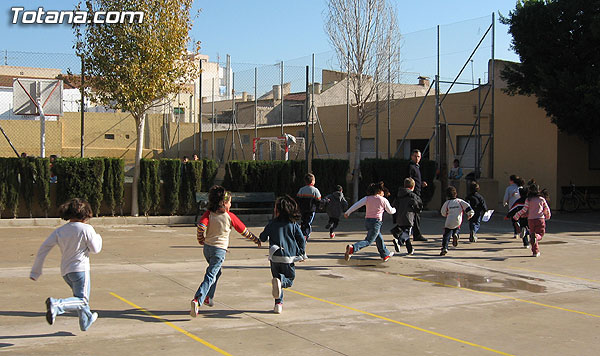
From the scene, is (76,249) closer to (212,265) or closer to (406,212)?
(212,265)

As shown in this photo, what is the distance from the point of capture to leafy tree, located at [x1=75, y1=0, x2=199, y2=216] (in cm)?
1714

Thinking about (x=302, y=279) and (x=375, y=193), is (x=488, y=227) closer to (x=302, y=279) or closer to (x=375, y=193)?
(x=375, y=193)

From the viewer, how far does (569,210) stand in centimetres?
2220

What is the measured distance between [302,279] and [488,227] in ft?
31.6

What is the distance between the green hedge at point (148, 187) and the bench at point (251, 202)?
1243mm

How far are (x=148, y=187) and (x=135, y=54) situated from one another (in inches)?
149

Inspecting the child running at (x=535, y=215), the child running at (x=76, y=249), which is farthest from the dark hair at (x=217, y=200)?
the child running at (x=535, y=215)

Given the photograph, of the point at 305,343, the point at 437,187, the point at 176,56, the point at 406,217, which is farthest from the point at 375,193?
the point at 437,187

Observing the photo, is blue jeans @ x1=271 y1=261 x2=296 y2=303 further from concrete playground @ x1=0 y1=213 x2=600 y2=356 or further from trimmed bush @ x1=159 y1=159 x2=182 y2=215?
trimmed bush @ x1=159 y1=159 x2=182 y2=215

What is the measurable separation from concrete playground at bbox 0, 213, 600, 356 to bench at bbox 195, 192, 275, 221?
4.90 metres

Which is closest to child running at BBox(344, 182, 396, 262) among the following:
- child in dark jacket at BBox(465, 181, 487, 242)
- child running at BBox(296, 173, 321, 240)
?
child running at BBox(296, 173, 321, 240)

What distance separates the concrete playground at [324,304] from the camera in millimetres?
6215

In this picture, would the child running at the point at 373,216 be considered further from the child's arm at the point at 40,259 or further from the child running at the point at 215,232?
the child's arm at the point at 40,259

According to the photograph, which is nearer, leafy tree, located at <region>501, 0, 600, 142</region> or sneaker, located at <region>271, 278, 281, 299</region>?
sneaker, located at <region>271, 278, 281, 299</region>
